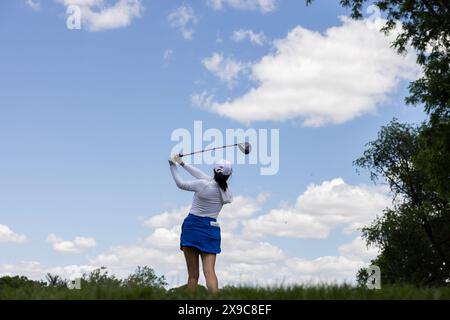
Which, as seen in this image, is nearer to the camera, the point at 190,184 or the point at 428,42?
the point at 190,184

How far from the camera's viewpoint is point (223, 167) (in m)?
10.3

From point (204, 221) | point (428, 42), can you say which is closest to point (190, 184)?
point (204, 221)

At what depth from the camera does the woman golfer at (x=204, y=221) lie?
402 inches

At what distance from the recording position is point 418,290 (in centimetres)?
801

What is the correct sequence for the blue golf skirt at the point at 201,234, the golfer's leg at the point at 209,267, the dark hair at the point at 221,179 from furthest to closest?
the dark hair at the point at 221,179, the blue golf skirt at the point at 201,234, the golfer's leg at the point at 209,267

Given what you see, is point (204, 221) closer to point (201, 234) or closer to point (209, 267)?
point (201, 234)

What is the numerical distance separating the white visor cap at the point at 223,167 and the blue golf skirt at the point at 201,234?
0.73 meters

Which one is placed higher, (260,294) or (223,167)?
(223,167)

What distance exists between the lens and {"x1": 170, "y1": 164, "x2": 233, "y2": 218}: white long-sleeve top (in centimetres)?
1026

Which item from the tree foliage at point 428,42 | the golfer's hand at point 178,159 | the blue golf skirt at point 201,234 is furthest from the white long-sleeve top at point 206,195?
the tree foliage at point 428,42

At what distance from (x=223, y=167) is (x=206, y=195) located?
487 mm

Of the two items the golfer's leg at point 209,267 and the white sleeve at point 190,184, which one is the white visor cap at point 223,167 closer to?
the white sleeve at point 190,184

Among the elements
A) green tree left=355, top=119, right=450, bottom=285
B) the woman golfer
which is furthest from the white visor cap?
green tree left=355, top=119, right=450, bottom=285

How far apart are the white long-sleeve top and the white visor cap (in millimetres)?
204
